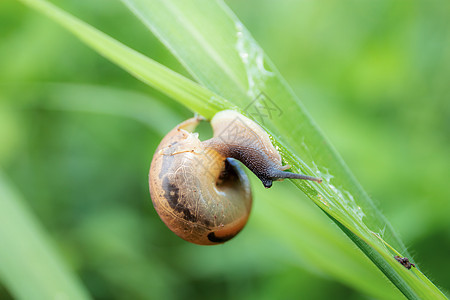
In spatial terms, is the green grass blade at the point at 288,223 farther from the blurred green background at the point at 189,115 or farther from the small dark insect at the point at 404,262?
the small dark insect at the point at 404,262

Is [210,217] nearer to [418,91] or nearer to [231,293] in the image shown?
[231,293]

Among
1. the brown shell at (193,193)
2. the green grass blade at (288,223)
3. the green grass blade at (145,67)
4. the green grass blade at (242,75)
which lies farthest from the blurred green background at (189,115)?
the green grass blade at (145,67)

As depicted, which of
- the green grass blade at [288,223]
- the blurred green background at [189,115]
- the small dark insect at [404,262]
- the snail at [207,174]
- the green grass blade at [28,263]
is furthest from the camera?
the blurred green background at [189,115]

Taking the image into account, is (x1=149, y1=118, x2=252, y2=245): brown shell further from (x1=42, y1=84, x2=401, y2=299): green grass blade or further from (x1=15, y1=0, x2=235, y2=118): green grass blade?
(x1=42, y1=84, x2=401, y2=299): green grass blade

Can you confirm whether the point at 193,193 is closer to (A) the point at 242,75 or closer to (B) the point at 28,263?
(A) the point at 242,75

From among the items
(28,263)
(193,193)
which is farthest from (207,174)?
(28,263)

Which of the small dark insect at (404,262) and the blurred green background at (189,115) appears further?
the blurred green background at (189,115)
